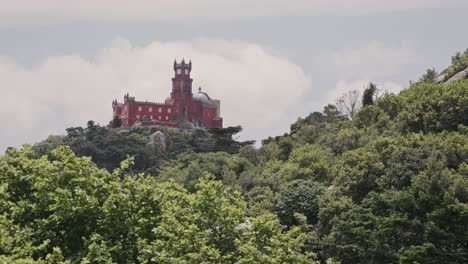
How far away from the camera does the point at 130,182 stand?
910 inches

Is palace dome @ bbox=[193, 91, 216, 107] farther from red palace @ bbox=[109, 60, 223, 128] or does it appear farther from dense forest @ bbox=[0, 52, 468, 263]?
dense forest @ bbox=[0, 52, 468, 263]

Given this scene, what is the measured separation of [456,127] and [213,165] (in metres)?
21.3

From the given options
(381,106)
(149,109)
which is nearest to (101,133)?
(149,109)

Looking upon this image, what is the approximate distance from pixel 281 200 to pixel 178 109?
68.8m

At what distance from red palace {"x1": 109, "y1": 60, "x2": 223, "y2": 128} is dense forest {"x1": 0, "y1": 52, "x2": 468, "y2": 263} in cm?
3973

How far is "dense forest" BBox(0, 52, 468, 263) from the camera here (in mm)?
21391

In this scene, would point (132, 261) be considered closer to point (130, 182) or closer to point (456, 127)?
point (130, 182)

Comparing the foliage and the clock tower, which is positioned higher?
the clock tower

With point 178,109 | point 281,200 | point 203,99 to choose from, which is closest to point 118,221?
point 281,200

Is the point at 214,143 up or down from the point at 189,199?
up

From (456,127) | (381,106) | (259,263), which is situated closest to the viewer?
(259,263)

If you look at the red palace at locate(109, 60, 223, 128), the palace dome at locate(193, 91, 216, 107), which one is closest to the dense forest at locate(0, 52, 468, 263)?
the red palace at locate(109, 60, 223, 128)

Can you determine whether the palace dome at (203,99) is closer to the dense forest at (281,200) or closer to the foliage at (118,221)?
the dense forest at (281,200)

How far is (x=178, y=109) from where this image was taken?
11469 centimetres
